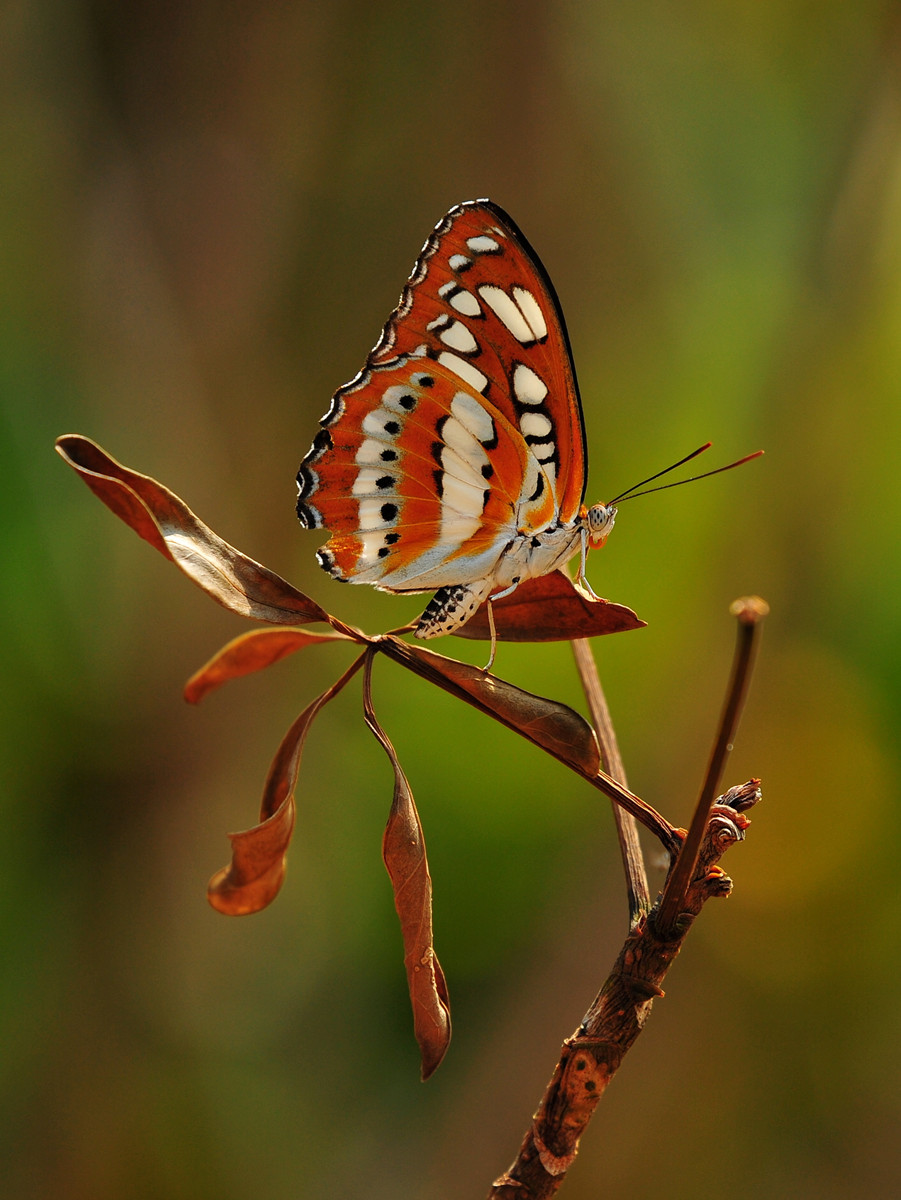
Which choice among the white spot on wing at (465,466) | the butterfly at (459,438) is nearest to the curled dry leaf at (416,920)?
the butterfly at (459,438)

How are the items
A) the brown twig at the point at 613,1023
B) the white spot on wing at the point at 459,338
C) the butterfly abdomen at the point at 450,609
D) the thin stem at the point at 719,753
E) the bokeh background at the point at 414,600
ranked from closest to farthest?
the thin stem at the point at 719,753, the brown twig at the point at 613,1023, the butterfly abdomen at the point at 450,609, the white spot on wing at the point at 459,338, the bokeh background at the point at 414,600

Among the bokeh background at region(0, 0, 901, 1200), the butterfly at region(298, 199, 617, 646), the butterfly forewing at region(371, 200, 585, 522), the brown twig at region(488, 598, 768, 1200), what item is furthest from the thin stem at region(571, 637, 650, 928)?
the bokeh background at region(0, 0, 901, 1200)

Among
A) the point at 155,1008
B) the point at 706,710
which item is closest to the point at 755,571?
the point at 706,710

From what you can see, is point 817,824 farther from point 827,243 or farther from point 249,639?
point 249,639

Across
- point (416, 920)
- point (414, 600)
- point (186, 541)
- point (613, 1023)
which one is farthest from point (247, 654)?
point (414, 600)

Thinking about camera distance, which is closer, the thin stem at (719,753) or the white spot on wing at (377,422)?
the thin stem at (719,753)

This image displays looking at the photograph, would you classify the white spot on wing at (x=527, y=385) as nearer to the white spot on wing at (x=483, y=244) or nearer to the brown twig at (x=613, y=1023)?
Answer: the white spot on wing at (x=483, y=244)

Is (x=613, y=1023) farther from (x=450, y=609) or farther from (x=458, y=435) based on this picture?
(x=458, y=435)

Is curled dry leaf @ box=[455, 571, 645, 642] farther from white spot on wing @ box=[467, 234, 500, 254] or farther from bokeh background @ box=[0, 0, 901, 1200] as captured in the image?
bokeh background @ box=[0, 0, 901, 1200]
